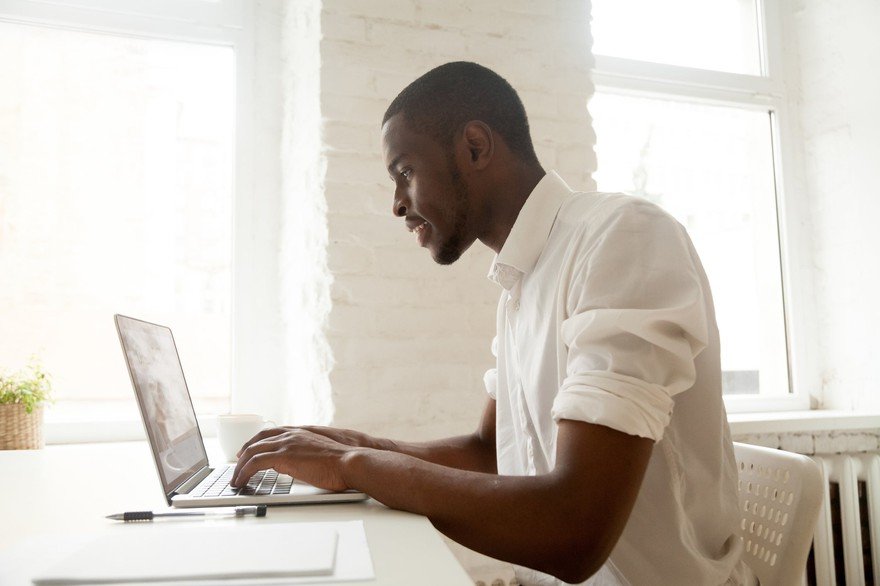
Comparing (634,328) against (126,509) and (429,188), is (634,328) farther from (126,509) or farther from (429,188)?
(126,509)

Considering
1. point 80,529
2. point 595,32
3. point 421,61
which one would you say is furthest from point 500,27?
point 80,529

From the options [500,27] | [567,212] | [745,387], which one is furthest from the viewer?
[745,387]

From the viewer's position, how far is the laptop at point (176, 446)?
2.52 feet

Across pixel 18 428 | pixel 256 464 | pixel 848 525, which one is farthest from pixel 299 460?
pixel 848 525

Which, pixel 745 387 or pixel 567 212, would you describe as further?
pixel 745 387

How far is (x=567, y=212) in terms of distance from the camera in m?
0.99

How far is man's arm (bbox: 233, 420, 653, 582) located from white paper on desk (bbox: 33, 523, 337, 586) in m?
0.13

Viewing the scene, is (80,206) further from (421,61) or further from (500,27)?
(500,27)

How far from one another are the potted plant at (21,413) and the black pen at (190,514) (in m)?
1.02

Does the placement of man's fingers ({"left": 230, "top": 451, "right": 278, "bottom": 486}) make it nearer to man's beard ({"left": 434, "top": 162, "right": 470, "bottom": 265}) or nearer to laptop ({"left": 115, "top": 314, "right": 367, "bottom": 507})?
laptop ({"left": 115, "top": 314, "right": 367, "bottom": 507})

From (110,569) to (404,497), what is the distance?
0.30 meters

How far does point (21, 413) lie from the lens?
5.06 feet

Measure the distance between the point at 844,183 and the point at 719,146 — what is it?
0.44m

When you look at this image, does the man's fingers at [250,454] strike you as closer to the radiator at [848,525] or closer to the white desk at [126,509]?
the white desk at [126,509]
